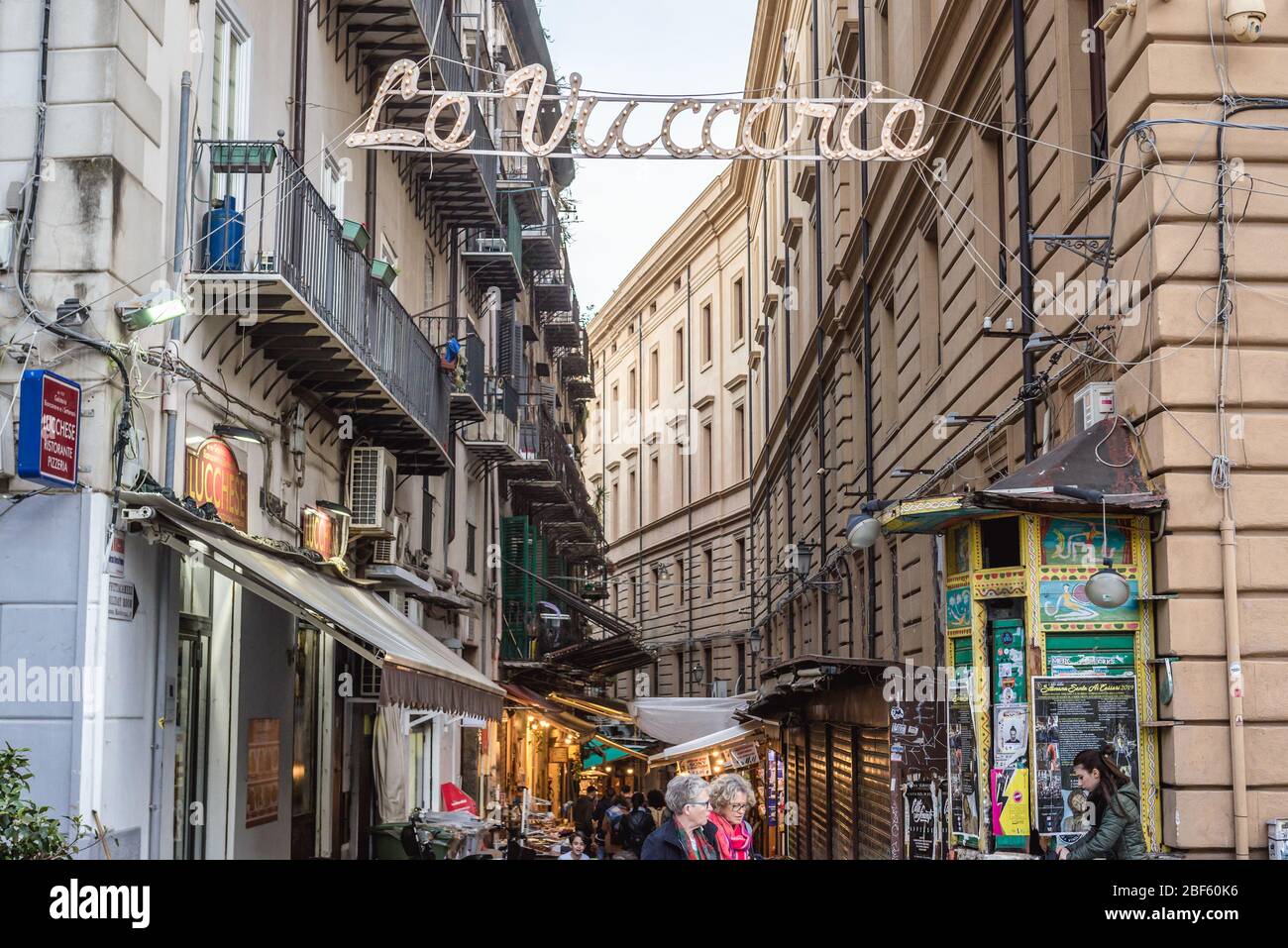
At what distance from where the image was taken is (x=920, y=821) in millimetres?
14438

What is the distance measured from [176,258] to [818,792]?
16.2m

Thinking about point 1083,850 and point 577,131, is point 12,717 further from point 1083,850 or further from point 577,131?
point 1083,850

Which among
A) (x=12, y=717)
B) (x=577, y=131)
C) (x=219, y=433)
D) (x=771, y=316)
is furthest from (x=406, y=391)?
(x=771, y=316)

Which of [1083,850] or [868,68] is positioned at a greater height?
[868,68]

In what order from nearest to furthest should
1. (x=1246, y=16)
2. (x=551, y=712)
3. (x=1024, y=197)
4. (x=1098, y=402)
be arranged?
(x=1246, y=16) < (x=1098, y=402) < (x=1024, y=197) < (x=551, y=712)

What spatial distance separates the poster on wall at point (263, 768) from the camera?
13.7 m

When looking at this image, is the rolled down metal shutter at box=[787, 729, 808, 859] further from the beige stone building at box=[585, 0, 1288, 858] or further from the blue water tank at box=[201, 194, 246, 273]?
the blue water tank at box=[201, 194, 246, 273]

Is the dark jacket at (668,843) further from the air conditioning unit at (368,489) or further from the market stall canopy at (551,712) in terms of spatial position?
the market stall canopy at (551,712)

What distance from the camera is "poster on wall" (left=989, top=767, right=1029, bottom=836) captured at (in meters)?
10.9

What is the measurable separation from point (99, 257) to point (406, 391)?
7.08 m

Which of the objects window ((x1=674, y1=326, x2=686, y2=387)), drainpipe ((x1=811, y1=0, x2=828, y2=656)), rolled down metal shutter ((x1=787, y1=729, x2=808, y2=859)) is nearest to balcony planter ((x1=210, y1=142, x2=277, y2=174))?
drainpipe ((x1=811, y1=0, x2=828, y2=656))

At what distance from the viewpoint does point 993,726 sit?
36.9 ft

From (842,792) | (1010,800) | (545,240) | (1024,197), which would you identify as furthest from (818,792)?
(1024,197)

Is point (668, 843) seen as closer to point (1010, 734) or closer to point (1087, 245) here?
point (1010, 734)
